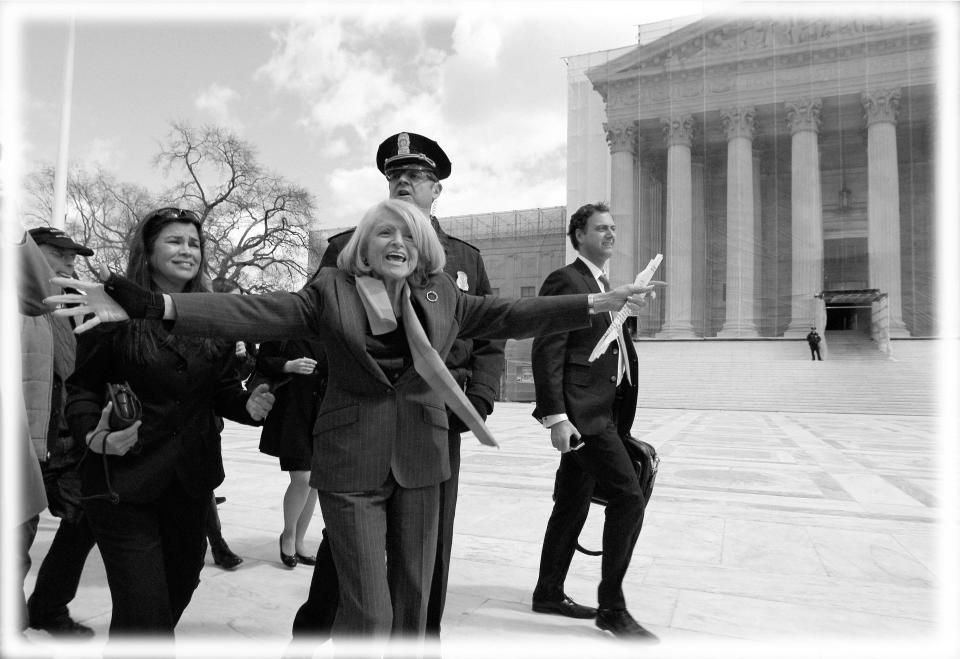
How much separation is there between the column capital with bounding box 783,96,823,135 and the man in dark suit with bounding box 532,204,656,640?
120 feet

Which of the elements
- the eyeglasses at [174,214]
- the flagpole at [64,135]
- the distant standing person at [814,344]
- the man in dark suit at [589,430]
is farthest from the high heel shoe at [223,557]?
the distant standing person at [814,344]

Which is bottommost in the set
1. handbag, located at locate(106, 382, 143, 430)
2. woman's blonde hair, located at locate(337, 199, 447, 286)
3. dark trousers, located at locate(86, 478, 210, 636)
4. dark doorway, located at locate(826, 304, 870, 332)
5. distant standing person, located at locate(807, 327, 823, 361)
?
dark trousers, located at locate(86, 478, 210, 636)

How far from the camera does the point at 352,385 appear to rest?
2332 millimetres

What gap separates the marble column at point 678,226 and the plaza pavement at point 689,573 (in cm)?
2906

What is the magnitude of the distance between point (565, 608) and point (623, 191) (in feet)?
121

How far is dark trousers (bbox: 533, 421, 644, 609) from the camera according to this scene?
134 inches

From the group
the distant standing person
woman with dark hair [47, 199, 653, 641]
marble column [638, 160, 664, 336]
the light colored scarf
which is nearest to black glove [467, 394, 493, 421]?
woman with dark hair [47, 199, 653, 641]

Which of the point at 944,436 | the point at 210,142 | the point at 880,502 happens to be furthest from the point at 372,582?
the point at 210,142

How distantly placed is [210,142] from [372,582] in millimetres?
31430

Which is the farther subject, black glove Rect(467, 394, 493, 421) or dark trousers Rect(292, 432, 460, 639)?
black glove Rect(467, 394, 493, 421)

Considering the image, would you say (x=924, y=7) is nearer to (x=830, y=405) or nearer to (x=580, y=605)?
(x=830, y=405)

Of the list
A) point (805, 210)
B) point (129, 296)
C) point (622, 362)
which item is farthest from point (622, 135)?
point (129, 296)

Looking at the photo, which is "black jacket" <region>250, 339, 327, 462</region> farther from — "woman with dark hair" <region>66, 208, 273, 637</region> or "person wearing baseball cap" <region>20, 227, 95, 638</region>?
"woman with dark hair" <region>66, 208, 273, 637</region>

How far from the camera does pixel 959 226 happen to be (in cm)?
2998
